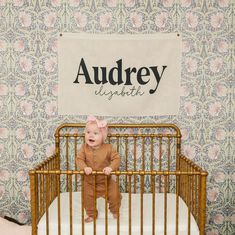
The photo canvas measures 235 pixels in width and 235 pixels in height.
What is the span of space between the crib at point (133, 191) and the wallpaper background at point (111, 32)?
0.11 m

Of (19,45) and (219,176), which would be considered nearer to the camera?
(19,45)

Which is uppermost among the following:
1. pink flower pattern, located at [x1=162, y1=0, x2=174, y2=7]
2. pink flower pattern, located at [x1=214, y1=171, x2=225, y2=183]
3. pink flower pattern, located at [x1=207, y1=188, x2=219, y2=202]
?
pink flower pattern, located at [x1=162, y1=0, x2=174, y2=7]

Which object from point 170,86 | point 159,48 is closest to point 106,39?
point 159,48

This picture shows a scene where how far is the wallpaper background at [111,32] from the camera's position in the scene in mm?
2928

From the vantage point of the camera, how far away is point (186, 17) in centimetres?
293

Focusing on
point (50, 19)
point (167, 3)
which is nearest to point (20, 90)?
point (50, 19)

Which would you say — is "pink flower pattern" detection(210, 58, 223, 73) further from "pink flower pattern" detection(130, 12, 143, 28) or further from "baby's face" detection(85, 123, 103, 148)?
"baby's face" detection(85, 123, 103, 148)

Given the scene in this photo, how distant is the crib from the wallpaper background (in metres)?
0.11

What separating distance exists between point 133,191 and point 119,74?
0.90 metres

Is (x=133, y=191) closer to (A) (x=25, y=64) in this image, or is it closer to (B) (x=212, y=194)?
(B) (x=212, y=194)

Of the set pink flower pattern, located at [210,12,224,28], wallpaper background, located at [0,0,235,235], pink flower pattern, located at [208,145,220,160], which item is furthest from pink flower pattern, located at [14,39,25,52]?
pink flower pattern, located at [208,145,220,160]

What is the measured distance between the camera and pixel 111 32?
295cm

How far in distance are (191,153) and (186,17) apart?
1.02m

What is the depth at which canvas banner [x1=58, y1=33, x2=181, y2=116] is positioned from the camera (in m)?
2.94
